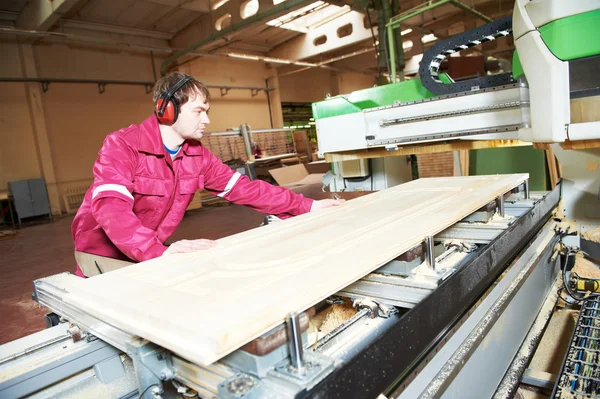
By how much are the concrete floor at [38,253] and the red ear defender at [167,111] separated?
1.77 metres

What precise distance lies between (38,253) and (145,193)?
3.65 metres

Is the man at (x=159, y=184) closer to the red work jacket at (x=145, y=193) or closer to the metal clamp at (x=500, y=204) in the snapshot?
the red work jacket at (x=145, y=193)

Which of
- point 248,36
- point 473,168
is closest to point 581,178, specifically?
point 473,168

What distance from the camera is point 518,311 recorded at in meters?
1.37

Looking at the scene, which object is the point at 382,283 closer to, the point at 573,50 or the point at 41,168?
the point at 573,50

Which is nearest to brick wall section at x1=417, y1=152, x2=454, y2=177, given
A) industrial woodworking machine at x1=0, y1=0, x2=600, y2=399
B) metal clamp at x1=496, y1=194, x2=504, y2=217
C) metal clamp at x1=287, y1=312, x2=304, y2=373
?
industrial woodworking machine at x1=0, y1=0, x2=600, y2=399

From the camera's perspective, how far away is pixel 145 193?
1.51 meters

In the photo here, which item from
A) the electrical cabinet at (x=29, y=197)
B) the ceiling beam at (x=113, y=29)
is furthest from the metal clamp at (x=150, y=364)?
the ceiling beam at (x=113, y=29)

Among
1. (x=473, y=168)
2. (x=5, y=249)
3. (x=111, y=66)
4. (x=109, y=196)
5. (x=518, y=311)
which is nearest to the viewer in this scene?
(x=109, y=196)

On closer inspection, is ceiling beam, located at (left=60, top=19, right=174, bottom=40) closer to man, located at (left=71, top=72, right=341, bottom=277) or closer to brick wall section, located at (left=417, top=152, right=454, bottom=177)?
brick wall section, located at (left=417, top=152, right=454, bottom=177)

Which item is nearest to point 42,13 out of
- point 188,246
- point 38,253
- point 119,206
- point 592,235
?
point 38,253

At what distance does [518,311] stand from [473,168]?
2.42m

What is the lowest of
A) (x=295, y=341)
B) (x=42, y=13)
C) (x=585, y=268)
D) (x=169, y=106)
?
(x=585, y=268)

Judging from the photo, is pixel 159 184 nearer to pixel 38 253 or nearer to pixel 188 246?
pixel 188 246
